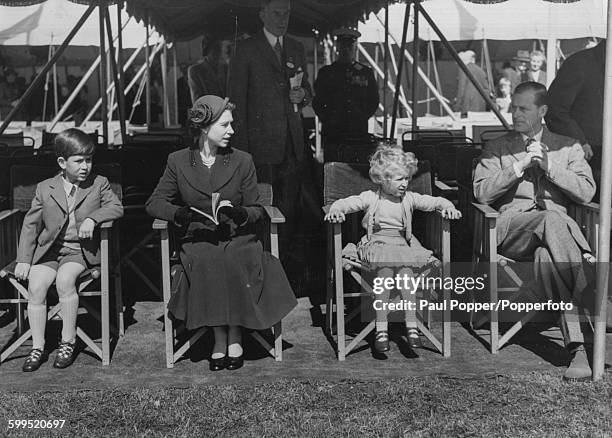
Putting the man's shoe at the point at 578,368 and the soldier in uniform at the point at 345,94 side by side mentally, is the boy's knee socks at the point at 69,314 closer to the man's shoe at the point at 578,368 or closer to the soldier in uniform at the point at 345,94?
the man's shoe at the point at 578,368

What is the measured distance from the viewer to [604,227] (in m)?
4.19

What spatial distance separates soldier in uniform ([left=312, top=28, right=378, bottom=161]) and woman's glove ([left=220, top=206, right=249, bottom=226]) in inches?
156

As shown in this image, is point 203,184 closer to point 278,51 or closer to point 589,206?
point 278,51

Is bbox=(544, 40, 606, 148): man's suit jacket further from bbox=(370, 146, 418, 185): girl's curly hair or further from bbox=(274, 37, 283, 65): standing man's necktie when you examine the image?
bbox=(274, 37, 283, 65): standing man's necktie

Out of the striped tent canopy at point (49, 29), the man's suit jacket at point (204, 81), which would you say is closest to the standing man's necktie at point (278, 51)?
the man's suit jacket at point (204, 81)

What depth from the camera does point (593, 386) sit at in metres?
4.21

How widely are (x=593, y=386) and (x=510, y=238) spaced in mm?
1079

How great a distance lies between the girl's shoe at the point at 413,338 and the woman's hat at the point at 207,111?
1.65 meters

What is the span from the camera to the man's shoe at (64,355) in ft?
15.0

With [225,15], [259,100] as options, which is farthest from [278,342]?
[225,15]

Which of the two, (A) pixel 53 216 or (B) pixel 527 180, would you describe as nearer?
(A) pixel 53 216

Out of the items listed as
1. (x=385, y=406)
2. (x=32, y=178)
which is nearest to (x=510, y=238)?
(x=385, y=406)

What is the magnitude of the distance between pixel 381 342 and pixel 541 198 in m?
1.38

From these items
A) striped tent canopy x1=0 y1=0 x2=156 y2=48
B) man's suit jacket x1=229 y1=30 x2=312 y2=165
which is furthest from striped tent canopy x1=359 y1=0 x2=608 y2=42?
man's suit jacket x1=229 y1=30 x2=312 y2=165
